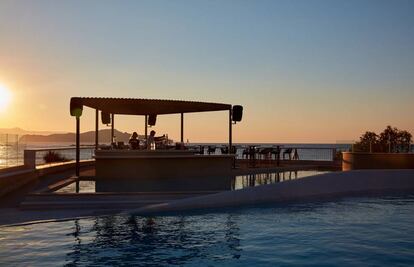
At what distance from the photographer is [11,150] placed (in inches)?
593

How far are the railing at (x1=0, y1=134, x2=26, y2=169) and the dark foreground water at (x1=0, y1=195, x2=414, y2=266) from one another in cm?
675

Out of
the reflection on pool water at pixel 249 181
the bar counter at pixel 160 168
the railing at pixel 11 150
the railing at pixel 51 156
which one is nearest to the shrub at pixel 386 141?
the reflection on pool water at pixel 249 181

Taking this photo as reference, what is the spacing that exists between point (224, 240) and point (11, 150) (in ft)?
33.3

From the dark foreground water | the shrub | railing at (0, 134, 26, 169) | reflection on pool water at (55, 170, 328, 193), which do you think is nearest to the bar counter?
reflection on pool water at (55, 170, 328, 193)

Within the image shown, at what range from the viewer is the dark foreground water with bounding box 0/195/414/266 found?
6.38 m

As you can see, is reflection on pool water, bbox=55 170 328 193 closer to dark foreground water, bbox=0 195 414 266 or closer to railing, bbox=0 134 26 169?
dark foreground water, bbox=0 195 414 266

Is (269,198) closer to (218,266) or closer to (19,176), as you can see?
(218,266)

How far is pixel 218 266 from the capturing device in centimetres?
612

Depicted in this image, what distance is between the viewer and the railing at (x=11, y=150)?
14.3 metres

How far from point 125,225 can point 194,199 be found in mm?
2073

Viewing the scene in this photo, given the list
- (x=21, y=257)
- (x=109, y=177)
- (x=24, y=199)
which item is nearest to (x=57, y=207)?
(x=24, y=199)

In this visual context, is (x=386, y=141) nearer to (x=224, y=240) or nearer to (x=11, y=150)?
(x=224, y=240)

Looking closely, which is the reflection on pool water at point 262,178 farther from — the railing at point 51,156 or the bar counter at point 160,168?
the railing at point 51,156

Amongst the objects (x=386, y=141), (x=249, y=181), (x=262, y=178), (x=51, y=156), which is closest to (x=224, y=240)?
(x=249, y=181)
